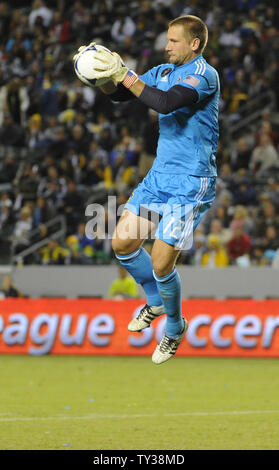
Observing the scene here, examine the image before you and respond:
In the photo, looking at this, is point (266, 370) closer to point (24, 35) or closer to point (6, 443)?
point (6, 443)

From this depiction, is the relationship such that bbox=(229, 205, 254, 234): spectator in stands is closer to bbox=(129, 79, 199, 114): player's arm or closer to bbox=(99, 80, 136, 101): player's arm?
bbox=(99, 80, 136, 101): player's arm

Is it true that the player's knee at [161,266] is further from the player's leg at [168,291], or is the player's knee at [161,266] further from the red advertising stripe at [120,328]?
the red advertising stripe at [120,328]

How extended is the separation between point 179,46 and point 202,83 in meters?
0.35

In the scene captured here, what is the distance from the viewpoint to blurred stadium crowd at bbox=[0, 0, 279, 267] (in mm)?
17516

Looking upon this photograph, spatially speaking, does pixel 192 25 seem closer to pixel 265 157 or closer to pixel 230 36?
pixel 265 157

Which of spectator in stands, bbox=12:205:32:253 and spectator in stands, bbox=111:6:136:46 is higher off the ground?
spectator in stands, bbox=111:6:136:46

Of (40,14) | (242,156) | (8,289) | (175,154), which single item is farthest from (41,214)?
(175,154)

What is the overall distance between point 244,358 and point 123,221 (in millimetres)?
8811

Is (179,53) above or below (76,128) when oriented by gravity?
above

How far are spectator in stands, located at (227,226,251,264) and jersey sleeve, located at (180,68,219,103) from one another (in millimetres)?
10114

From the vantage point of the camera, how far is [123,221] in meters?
6.84

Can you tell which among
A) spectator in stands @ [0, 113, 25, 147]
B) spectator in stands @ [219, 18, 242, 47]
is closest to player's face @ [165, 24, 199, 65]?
spectator in stands @ [219, 18, 242, 47]
